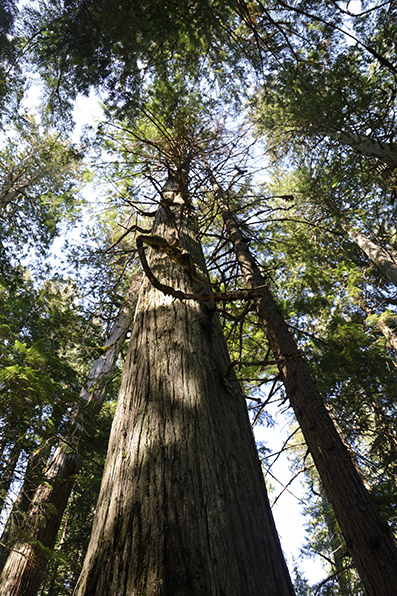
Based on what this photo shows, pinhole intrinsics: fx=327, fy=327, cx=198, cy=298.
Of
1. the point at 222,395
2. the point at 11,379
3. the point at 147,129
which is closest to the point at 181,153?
the point at 147,129

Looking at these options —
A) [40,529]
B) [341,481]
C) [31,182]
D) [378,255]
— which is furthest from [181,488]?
Answer: [31,182]

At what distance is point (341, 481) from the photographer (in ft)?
8.69

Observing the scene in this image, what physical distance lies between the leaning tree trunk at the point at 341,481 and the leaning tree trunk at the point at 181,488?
1.84ft

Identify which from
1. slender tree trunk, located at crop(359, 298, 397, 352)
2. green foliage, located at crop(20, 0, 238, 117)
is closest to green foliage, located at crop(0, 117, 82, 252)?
green foliage, located at crop(20, 0, 238, 117)

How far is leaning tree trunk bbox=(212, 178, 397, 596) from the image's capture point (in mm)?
2324

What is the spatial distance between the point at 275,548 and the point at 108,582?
602mm

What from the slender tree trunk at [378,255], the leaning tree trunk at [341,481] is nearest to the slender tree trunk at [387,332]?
the slender tree trunk at [378,255]

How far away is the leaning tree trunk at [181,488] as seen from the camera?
0.95m

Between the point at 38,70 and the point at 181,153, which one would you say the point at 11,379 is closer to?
the point at 181,153

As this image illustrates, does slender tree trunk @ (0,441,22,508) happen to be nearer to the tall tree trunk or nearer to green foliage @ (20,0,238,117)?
the tall tree trunk

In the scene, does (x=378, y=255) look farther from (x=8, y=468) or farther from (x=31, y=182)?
(x=31, y=182)

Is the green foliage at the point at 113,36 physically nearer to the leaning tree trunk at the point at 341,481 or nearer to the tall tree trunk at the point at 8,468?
the leaning tree trunk at the point at 341,481

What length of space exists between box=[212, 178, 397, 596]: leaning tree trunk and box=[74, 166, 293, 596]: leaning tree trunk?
0.56m

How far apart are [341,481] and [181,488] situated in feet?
6.95
